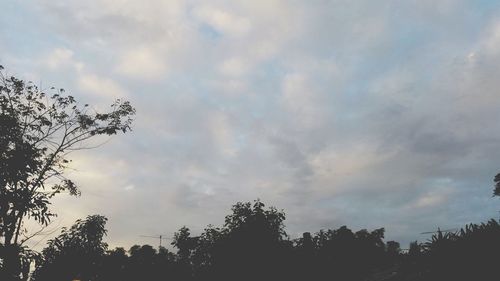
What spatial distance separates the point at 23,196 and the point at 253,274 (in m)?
16.6

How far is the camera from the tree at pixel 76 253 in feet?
69.3

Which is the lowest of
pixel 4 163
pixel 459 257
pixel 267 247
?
pixel 459 257

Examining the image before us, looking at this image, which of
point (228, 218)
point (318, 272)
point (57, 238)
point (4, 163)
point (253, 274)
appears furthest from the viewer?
point (318, 272)

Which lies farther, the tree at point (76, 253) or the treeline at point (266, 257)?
the tree at point (76, 253)

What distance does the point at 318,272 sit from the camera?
1510 inches

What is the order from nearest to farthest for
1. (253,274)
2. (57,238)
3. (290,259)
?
(57,238), (253,274), (290,259)

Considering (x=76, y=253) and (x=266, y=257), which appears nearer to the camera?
(x=76, y=253)

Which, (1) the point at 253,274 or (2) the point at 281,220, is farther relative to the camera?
(2) the point at 281,220

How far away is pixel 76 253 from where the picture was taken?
2269 cm

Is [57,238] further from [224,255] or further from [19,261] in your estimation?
[224,255]

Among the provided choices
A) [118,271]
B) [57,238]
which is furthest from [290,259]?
[118,271]

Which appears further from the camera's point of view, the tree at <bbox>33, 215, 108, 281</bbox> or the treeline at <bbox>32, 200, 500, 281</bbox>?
the tree at <bbox>33, 215, 108, 281</bbox>

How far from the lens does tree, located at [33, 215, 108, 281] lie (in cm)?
2112

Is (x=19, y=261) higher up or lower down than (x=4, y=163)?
lower down
